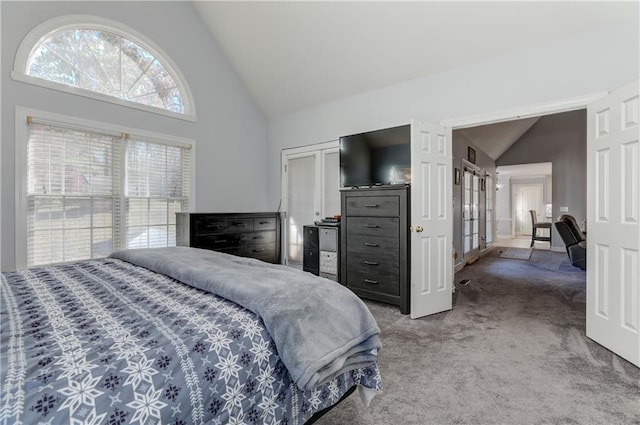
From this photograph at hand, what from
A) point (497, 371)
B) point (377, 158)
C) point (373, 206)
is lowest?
point (497, 371)

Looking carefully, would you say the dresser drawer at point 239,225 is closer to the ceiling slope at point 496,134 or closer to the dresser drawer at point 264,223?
the dresser drawer at point 264,223

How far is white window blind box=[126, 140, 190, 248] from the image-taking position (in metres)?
3.58

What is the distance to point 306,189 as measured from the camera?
4.80 metres

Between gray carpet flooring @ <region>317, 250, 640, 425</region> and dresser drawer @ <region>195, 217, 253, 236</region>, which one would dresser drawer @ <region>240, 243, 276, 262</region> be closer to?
dresser drawer @ <region>195, 217, 253, 236</region>

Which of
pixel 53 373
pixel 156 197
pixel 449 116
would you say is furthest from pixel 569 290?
pixel 156 197

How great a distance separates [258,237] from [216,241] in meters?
0.69

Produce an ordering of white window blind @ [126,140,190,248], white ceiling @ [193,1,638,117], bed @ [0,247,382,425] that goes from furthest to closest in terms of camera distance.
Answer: white window blind @ [126,140,190,248] < white ceiling @ [193,1,638,117] < bed @ [0,247,382,425]

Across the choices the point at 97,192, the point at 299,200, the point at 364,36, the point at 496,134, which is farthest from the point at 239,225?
the point at 496,134

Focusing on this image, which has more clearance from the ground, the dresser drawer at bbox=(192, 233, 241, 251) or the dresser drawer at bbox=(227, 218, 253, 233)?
the dresser drawer at bbox=(227, 218, 253, 233)

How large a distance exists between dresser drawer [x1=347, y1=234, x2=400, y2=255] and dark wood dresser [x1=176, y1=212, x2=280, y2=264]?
1473 millimetres

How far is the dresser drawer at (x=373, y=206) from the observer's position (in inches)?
123

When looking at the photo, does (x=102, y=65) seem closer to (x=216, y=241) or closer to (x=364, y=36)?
(x=216, y=241)

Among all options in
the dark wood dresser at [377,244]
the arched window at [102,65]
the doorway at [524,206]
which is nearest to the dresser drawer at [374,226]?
the dark wood dresser at [377,244]

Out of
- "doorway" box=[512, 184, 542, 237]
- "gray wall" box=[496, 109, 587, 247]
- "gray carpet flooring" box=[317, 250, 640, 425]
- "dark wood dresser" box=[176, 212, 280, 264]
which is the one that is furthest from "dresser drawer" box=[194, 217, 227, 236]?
"doorway" box=[512, 184, 542, 237]
